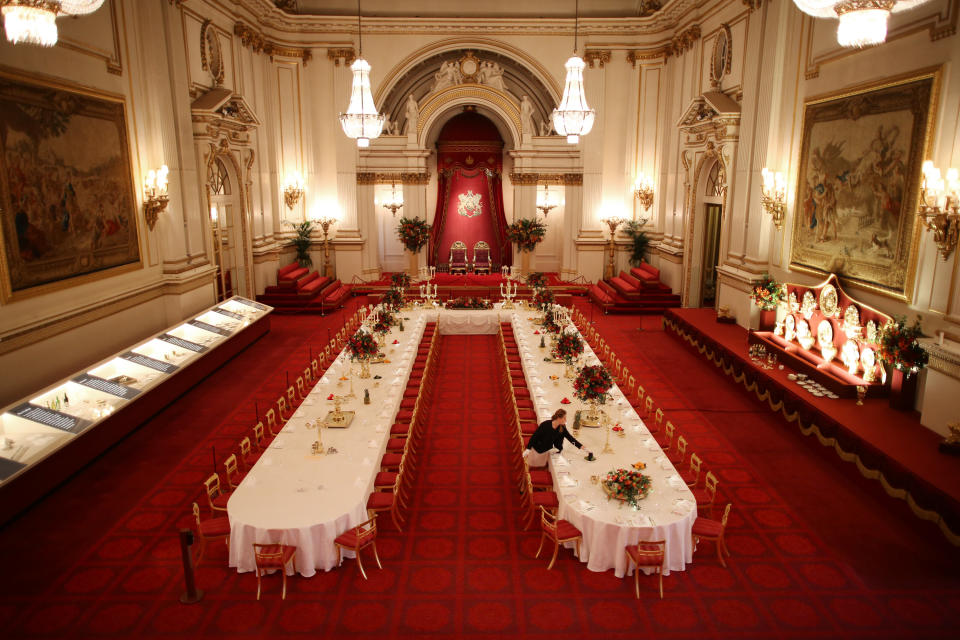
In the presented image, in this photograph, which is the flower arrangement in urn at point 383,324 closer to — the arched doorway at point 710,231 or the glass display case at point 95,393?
the glass display case at point 95,393

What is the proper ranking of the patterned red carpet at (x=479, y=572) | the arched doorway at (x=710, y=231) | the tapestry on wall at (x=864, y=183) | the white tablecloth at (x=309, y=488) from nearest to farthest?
the patterned red carpet at (x=479, y=572)
the white tablecloth at (x=309, y=488)
the tapestry on wall at (x=864, y=183)
the arched doorway at (x=710, y=231)

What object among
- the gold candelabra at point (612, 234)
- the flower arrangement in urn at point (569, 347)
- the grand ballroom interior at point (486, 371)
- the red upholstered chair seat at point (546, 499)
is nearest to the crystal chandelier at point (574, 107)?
the grand ballroom interior at point (486, 371)

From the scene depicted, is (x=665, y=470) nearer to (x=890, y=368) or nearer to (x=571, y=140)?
(x=890, y=368)

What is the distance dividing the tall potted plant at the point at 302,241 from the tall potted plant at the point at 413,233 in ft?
10.3

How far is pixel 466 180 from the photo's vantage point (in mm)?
24453

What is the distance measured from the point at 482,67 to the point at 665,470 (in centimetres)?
1799

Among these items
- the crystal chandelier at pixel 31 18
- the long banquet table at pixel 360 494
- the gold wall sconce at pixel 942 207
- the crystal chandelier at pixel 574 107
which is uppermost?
the crystal chandelier at pixel 574 107

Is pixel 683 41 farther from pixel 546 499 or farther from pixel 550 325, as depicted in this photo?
pixel 546 499

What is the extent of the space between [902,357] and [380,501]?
726cm

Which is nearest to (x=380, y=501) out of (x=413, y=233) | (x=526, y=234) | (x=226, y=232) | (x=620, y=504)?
(x=620, y=504)

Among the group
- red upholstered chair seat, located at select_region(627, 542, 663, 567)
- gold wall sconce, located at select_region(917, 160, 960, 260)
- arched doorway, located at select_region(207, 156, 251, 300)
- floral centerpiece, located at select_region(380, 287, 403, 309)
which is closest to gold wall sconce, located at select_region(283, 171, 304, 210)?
arched doorway, located at select_region(207, 156, 251, 300)

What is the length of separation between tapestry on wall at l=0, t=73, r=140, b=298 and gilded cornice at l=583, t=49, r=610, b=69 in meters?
14.5

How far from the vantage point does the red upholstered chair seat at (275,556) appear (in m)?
6.05

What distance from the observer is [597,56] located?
20.6 metres
